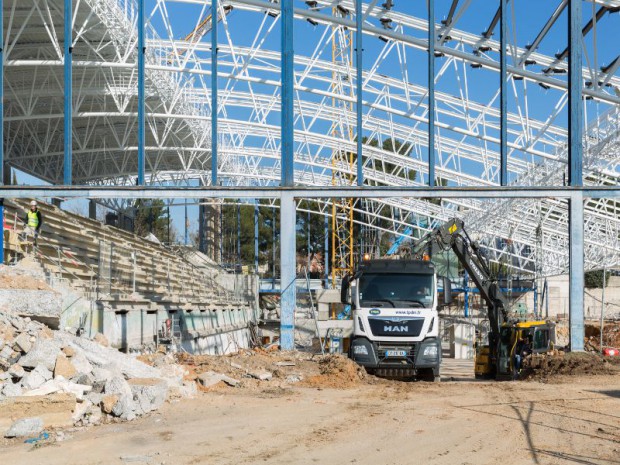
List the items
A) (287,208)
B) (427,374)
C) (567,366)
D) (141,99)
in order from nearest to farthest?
1. (427,374)
2. (567,366)
3. (287,208)
4. (141,99)

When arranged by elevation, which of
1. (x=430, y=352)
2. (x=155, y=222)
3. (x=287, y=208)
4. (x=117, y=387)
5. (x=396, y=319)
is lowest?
(x=430, y=352)

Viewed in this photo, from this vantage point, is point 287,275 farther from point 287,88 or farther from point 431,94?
point 431,94

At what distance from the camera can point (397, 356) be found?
689 inches

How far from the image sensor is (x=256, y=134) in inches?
1571

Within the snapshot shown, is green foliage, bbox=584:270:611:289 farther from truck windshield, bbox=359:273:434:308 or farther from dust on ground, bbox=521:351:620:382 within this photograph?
truck windshield, bbox=359:273:434:308

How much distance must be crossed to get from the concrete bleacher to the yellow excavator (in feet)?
25.0

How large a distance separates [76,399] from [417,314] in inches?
342

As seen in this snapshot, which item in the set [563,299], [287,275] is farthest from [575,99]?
[563,299]

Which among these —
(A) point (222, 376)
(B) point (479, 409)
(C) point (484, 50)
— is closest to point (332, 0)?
(C) point (484, 50)

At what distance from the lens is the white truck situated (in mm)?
17469

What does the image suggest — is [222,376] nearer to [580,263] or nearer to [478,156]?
[580,263]

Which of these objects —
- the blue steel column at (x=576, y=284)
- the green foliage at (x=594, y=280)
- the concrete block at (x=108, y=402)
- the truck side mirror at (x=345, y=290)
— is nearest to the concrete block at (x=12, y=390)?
the concrete block at (x=108, y=402)

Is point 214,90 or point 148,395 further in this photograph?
point 214,90

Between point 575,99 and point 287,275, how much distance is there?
9.04m
